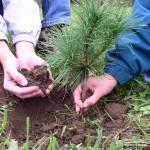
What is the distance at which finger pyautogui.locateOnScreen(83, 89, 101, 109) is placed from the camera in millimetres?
1740

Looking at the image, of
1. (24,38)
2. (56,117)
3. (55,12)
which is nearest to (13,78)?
(56,117)

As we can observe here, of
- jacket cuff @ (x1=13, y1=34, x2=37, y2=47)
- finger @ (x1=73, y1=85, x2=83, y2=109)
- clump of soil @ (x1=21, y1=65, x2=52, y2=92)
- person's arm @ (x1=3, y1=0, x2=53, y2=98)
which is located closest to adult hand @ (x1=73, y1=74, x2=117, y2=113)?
finger @ (x1=73, y1=85, x2=83, y2=109)

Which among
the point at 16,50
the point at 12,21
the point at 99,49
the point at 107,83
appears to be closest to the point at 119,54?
the point at 107,83

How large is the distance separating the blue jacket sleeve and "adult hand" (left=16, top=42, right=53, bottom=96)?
263 millimetres

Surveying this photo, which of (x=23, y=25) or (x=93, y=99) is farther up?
(x=23, y=25)

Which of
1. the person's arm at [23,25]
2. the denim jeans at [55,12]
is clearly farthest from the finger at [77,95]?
the denim jeans at [55,12]

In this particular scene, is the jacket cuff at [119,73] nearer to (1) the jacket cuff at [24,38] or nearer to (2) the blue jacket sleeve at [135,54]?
(2) the blue jacket sleeve at [135,54]

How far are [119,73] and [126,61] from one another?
6 centimetres

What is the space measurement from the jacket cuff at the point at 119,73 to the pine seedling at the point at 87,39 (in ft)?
0.52

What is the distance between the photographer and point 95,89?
1.81 meters

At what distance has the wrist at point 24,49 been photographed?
202cm

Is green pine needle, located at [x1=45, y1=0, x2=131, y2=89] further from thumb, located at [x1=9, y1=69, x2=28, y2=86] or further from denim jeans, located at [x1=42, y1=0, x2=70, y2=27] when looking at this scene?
denim jeans, located at [x1=42, y1=0, x2=70, y2=27]

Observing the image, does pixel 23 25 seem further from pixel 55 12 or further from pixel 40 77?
pixel 40 77

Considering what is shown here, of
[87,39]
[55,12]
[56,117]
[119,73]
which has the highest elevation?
[87,39]
